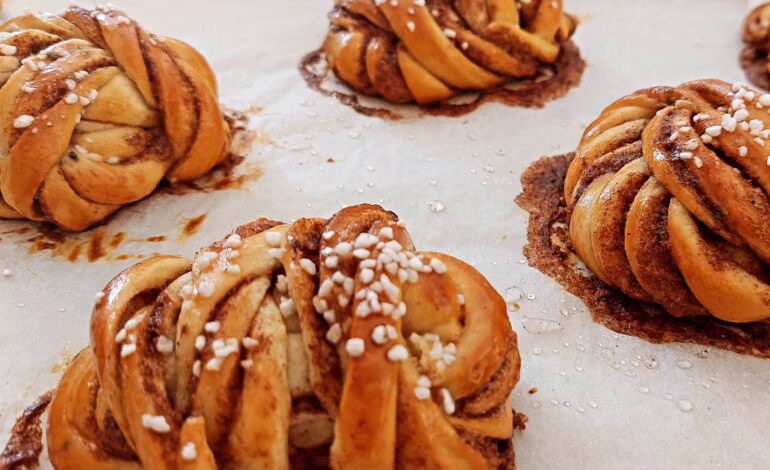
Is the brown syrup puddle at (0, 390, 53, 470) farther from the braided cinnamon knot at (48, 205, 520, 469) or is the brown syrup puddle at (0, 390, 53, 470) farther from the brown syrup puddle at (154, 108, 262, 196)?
the brown syrup puddle at (154, 108, 262, 196)

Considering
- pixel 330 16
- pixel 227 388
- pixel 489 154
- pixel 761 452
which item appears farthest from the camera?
pixel 330 16

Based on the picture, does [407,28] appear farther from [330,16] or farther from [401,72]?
[330,16]

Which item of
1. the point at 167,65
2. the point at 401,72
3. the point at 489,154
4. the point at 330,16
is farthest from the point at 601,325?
the point at 330,16

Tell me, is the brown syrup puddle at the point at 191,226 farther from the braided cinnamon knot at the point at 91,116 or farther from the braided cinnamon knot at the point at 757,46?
the braided cinnamon knot at the point at 757,46

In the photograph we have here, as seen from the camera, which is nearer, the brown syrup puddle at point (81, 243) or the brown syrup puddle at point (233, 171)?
the brown syrup puddle at point (81, 243)

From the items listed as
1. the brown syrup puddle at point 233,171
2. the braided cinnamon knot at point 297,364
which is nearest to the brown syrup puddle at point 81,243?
the brown syrup puddle at point 233,171

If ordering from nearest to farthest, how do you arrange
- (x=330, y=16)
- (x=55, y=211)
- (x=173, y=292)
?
(x=173, y=292), (x=55, y=211), (x=330, y=16)
